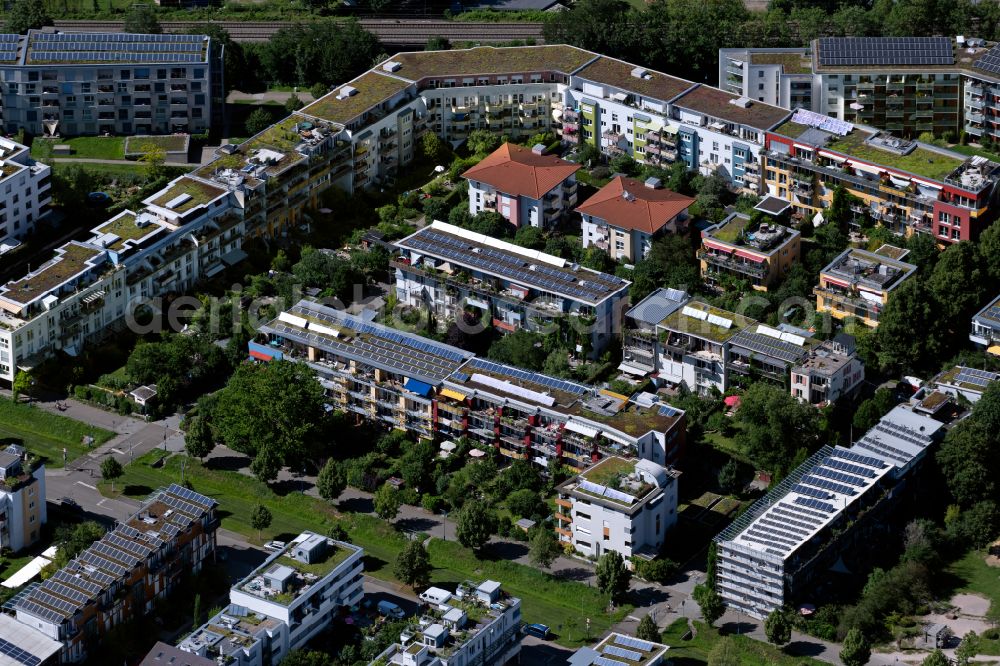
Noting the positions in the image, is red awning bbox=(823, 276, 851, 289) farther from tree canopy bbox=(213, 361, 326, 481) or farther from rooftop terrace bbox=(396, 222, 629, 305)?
tree canopy bbox=(213, 361, 326, 481)

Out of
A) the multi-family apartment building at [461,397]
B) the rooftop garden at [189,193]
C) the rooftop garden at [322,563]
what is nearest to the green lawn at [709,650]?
the multi-family apartment building at [461,397]

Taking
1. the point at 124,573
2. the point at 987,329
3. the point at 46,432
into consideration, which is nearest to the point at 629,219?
the point at 987,329

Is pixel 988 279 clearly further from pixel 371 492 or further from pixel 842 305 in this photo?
pixel 371 492

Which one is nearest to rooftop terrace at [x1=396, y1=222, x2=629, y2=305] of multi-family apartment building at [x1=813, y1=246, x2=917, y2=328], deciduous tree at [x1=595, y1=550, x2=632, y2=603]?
multi-family apartment building at [x1=813, y1=246, x2=917, y2=328]

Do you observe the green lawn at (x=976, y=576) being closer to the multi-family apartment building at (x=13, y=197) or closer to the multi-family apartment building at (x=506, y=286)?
the multi-family apartment building at (x=506, y=286)

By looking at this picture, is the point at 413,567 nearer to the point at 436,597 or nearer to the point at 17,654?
the point at 436,597
